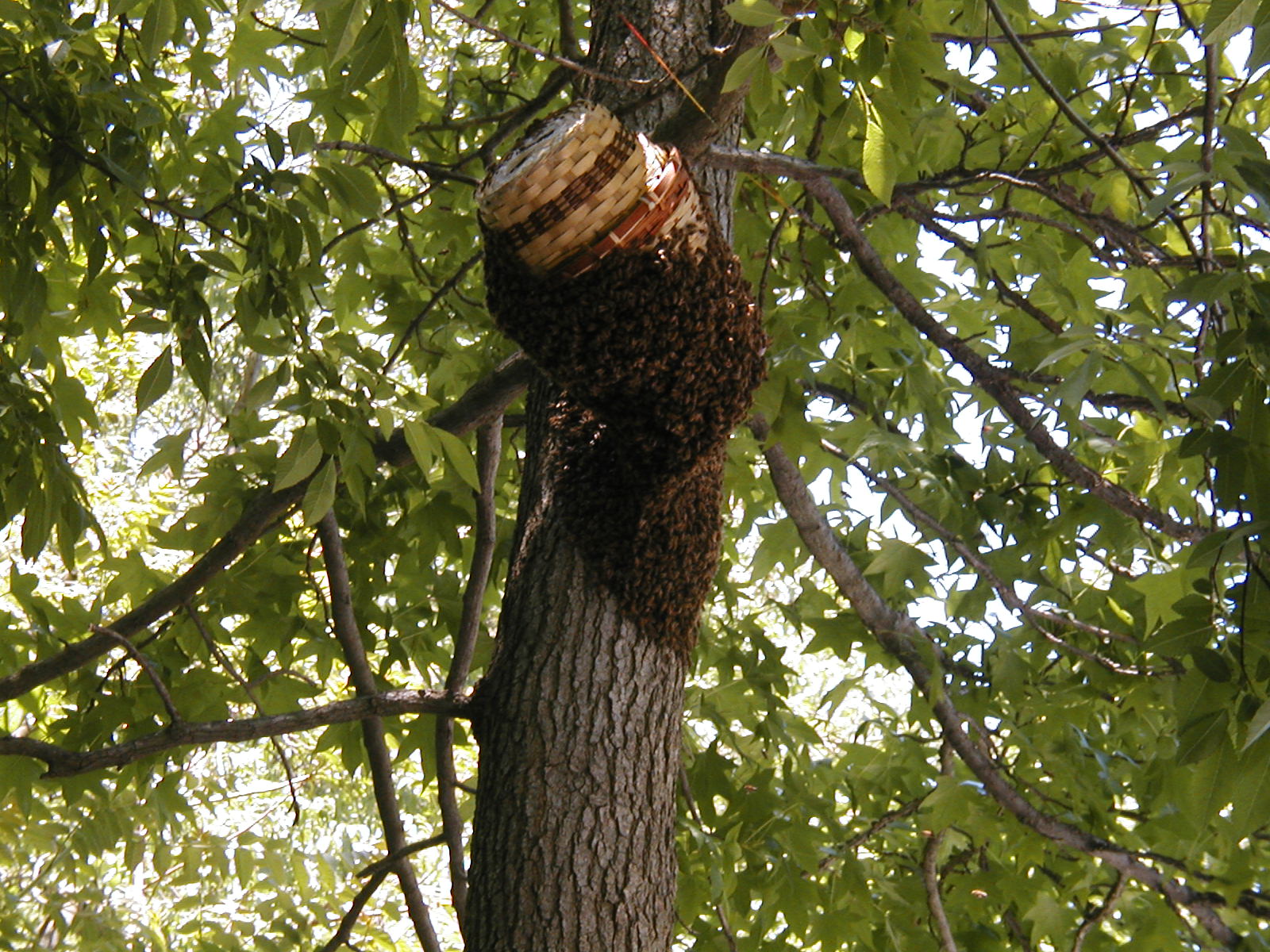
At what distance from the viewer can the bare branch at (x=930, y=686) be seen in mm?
2426

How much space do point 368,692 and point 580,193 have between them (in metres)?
1.54

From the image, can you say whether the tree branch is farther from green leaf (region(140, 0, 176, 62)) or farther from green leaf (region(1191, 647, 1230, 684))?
green leaf (region(140, 0, 176, 62))

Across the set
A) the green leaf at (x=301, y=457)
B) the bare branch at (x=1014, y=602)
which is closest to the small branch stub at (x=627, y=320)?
the green leaf at (x=301, y=457)

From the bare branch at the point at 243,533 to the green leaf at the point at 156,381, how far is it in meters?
0.43

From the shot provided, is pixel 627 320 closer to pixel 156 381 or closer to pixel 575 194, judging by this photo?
pixel 575 194

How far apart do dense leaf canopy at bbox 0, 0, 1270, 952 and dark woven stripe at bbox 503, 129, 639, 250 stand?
0.19 metres

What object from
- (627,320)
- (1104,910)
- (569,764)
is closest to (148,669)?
(569,764)

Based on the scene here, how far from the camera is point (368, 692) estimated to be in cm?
268

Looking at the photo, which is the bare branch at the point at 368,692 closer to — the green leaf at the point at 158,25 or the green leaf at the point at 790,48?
the green leaf at the point at 158,25

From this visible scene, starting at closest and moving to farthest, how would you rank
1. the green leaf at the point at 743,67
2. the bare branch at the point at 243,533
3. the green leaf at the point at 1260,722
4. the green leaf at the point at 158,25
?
the green leaf at the point at 1260,722 → the green leaf at the point at 743,67 → the green leaf at the point at 158,25 → the bare branch at the point at 243,533

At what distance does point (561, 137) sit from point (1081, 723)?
208cm

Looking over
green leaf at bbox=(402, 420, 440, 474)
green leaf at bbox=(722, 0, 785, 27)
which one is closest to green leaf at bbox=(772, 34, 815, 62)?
green leaf at bbox=(722, 0, 785, 27)

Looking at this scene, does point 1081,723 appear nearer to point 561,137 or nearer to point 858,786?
point 858,786

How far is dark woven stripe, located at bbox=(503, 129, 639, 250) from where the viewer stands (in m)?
1.48
